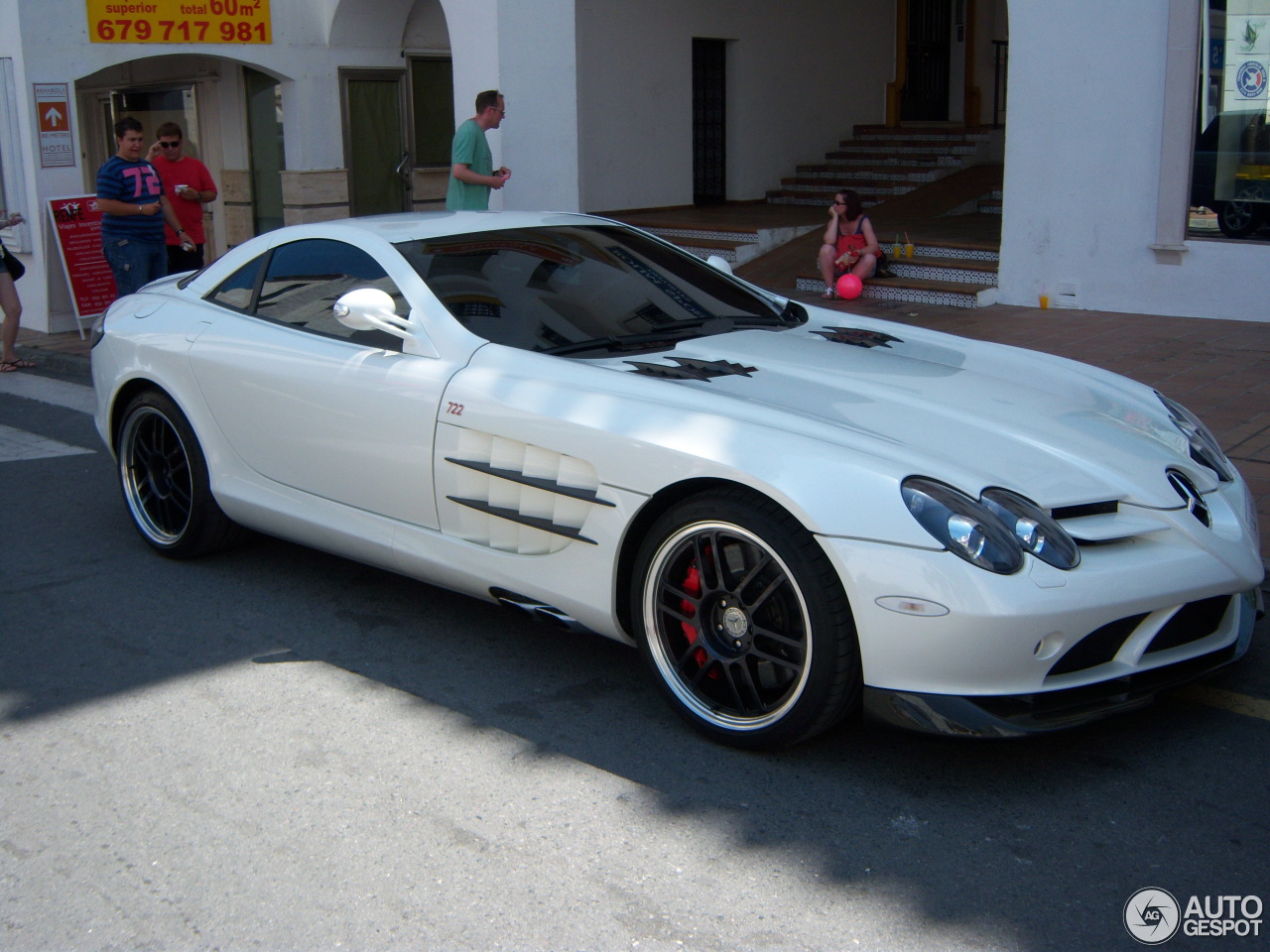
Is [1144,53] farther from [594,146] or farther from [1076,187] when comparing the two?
[594,146]

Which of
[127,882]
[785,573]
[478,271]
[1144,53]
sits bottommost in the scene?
[127,882]

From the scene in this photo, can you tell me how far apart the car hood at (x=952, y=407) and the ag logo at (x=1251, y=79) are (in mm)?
6476

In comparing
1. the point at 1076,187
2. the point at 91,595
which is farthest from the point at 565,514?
the point at 1076,187

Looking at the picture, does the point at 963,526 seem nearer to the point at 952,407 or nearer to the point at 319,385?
the point at 952,407

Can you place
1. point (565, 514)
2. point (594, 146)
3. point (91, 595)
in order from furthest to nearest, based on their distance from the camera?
point (594, 146)
point (91, 595)
point (565, 514)

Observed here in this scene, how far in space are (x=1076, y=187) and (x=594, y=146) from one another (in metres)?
6.63

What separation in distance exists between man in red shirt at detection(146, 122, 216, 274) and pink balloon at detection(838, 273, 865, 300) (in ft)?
17.2

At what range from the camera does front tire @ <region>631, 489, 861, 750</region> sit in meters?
3.24

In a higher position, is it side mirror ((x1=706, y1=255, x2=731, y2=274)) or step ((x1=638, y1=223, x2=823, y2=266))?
side mirror ((x1=706, y1=255, x2=731, y2=274))

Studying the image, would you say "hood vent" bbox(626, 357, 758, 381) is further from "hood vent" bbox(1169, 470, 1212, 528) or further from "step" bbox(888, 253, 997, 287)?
"step" bbox(888, 253, 997, 287)

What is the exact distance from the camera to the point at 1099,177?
10.2 m

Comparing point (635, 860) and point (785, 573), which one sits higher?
point (785, 573)

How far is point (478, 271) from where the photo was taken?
443cm

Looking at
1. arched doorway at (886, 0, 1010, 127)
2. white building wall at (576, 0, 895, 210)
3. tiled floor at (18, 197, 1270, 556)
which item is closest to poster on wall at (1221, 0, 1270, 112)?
tiled floor at (18, 197, 1270, 556)
